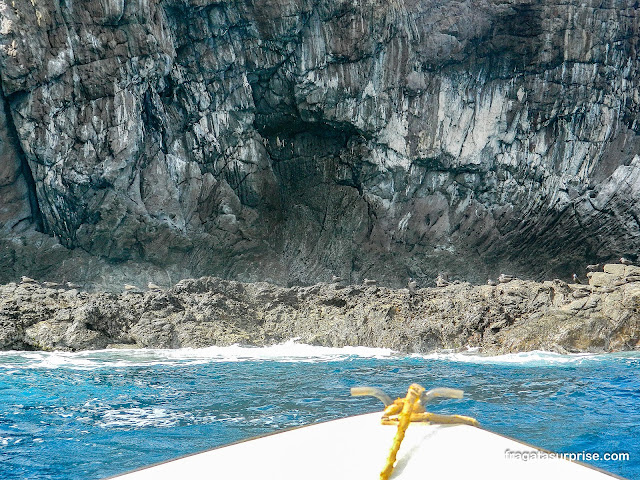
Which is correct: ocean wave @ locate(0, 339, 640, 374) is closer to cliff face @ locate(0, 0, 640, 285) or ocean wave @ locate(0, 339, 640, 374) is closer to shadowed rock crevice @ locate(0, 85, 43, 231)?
cliff face @ locate(0, 0, 640, 285)

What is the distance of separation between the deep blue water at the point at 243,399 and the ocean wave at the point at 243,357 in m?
0.04

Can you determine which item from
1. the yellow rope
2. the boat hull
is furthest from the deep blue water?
the yellow rope

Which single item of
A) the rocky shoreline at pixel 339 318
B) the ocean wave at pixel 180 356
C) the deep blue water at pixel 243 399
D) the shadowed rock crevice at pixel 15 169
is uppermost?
the shadowed rock crevice at pixel 15 169

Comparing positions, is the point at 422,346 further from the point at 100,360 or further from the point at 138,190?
the point at 138,190

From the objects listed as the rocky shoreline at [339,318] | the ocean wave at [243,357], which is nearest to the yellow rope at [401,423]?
the ocean wave at [243,357]

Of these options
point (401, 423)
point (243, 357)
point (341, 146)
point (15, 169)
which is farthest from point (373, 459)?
point (341, 146)

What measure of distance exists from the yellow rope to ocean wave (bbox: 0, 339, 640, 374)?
33.5ft

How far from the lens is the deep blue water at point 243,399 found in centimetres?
693

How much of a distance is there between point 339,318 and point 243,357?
389 centimetres

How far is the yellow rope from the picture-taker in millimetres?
2998

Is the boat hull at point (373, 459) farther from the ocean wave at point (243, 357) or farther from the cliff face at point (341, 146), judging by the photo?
the cliff face at point (341, 146)

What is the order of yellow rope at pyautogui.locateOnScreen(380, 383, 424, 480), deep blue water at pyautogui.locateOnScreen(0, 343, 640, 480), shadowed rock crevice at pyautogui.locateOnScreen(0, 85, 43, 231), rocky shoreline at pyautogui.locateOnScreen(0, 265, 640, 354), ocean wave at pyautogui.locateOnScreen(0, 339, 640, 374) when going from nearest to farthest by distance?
yellow rope at pyautogui.locateOnScreen(380, 383, 424, 480) → deep blue water at pyautogui.locateOnScreen(0, 343, 640, 480) → ocean wave at pyautogui.locateOnScreen(0, 339, 640, 374) → rocky shoreline at pyautogui.locateOnScreen(0, 265, 640, 354) → shadowed rock crevice at pyautogui.locateOnScreen(0, 85, 43, 231)

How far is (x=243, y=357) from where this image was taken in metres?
14.6

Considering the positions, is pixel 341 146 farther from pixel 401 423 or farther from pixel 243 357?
pixel 401 423
